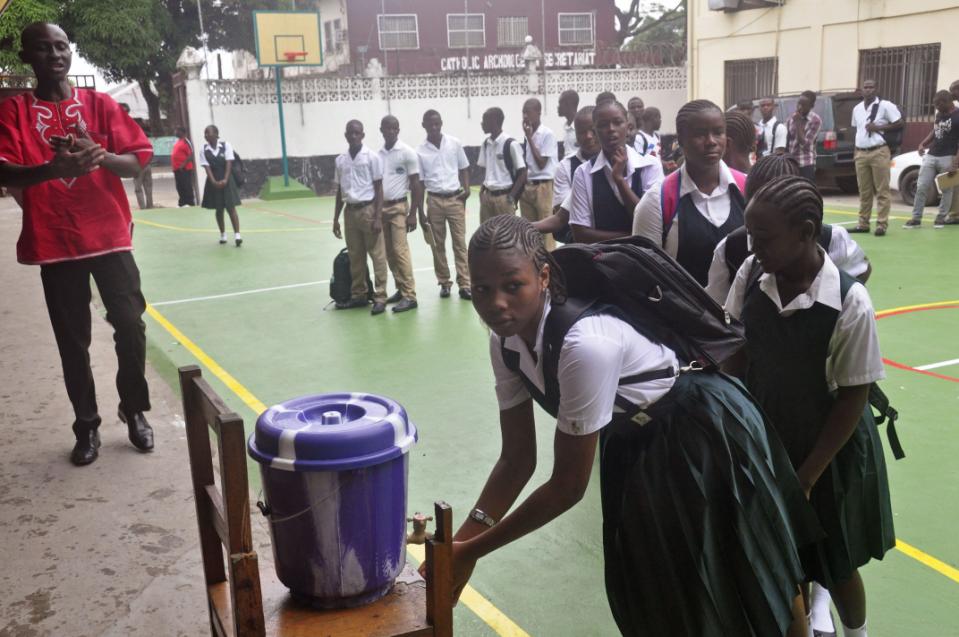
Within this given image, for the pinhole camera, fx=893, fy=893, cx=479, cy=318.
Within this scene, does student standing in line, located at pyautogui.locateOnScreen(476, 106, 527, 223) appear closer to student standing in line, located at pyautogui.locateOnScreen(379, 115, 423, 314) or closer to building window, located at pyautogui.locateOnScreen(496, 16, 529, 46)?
student standing in line, located at pyautogui.locateOnScreen(379, 115, 423, 314)

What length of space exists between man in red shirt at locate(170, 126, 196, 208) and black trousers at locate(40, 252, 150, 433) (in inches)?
581

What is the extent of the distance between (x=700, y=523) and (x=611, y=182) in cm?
291

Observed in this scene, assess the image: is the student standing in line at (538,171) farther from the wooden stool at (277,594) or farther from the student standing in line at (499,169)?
the wooden stool at (277,594)

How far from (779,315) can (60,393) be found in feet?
16.3

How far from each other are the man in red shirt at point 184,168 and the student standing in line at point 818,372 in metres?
17.4

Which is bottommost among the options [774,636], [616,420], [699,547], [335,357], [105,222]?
[335,357]

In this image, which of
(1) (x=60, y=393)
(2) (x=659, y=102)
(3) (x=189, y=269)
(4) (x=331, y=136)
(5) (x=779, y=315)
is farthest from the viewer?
(2) (x=659, y=102)

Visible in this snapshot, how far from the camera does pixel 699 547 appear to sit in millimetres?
2033

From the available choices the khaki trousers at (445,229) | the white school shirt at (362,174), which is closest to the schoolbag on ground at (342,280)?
the white school shirt at (362,174)

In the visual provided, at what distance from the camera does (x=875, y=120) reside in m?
11.5

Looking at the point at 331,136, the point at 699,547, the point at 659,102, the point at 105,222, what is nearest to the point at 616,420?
the point at 699,547

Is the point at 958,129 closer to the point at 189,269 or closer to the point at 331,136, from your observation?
the point at 189,269

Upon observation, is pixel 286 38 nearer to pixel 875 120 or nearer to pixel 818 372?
pixel 875 120

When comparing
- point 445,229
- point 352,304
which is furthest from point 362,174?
point 352,304
